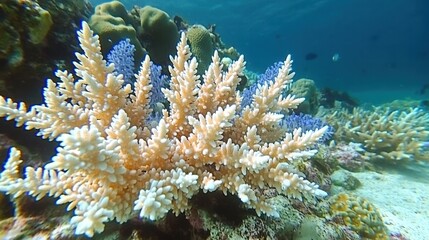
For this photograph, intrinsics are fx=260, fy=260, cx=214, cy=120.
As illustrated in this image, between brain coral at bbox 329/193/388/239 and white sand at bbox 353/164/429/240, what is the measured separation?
0.30 meters

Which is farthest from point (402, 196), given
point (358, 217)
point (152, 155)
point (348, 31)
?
point (348, 31)

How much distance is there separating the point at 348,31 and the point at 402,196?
58.2m

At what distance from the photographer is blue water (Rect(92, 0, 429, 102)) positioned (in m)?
33.7

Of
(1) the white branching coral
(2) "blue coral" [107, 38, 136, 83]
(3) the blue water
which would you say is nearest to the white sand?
(1) the white branching coral

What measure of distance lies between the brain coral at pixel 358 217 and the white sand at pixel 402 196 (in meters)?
0.30

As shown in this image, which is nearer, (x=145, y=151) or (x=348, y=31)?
(x=145, y=151)

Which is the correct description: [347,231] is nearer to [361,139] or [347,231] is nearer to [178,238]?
[178,238]

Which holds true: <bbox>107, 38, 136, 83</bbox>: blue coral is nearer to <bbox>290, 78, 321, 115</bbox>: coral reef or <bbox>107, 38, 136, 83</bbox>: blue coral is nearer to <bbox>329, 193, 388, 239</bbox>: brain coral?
<bbox>329, 193, 388, 239</bbox>: brain coral

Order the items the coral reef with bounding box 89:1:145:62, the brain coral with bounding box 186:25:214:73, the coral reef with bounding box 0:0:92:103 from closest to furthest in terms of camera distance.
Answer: the coral reef with bounding box 0:0:92:103 → the coral reef with bounding box 89:1:145:62 → the brain coral with bounding box 186:25:214:73

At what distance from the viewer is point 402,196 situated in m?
3.29

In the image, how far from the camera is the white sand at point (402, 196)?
2.61 metres

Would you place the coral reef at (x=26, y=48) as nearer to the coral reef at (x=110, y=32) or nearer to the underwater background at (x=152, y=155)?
the underwater background at (x=152, y=155)

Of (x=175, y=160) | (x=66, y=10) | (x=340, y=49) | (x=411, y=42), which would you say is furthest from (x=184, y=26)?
(x=340, y=49)

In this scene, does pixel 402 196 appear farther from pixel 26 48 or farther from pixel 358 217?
pixel 26 48
